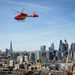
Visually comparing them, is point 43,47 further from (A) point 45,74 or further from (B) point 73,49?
(A) point 45,74

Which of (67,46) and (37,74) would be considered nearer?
(37,74)

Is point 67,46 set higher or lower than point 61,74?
higher

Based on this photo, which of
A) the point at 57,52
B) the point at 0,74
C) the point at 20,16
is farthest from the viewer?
the point at 57,52

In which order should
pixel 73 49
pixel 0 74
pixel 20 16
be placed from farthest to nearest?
pixel 73 49 → pixel 0 74 → pixel 20 16

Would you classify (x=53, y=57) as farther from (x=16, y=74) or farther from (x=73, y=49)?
(x=16, y=74)

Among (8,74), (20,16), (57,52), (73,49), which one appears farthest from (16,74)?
(57,52)

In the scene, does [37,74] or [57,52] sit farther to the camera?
[57,52]

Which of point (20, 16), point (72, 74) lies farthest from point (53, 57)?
point (20, 16)

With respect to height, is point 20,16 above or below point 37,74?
above

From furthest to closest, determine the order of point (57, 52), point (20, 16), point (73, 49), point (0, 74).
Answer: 1. point (57, 52)
2. point (73, 49)
3. point (0, 74)
4. point (20, 16)
